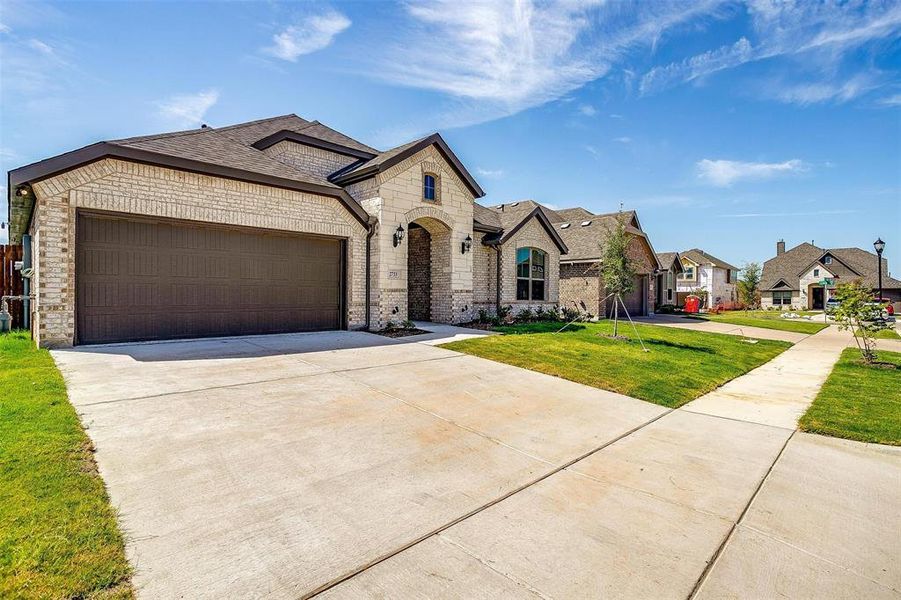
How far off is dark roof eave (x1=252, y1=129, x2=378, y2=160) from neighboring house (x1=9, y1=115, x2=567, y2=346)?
5 cm

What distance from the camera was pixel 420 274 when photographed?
1678 centimetres

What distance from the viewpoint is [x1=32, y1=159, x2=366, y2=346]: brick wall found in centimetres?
810

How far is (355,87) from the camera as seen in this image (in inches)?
464

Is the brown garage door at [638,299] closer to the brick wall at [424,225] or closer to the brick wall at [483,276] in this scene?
the brick wall at [483,276]

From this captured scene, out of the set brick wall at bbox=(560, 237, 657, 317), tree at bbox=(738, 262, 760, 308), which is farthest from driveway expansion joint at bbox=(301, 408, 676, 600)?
tree at bbox=(738, 262, 760, 308)

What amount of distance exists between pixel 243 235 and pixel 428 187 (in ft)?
20.8

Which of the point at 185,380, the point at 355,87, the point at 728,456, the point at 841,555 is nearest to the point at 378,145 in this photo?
the point at 355,87

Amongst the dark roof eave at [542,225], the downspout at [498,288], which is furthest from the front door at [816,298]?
the downspout at [498,288]

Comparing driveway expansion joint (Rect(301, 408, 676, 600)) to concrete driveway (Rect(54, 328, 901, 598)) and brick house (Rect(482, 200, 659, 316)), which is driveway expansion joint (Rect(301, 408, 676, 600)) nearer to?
concrete driveway (Rect(54, 328, 901, 598))

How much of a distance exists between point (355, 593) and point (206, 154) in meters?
10.9

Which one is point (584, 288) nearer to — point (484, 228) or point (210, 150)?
point (484, 228)

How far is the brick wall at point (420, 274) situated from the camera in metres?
16.3

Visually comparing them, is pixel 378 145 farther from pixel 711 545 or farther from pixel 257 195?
pixel 711 545

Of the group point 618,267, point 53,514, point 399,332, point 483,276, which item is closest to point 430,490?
point 53,514
